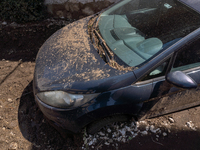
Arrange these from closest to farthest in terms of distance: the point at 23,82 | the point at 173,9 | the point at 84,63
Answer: the point at 84,63
the point at 173,9
the point at 23,82

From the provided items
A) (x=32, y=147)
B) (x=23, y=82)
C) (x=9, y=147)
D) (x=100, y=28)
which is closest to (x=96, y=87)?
(x=100, y=28)

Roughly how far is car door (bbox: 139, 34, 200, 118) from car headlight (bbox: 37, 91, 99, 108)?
29.9 inches

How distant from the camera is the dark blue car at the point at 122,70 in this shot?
1776mm

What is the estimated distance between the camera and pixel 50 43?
244cm

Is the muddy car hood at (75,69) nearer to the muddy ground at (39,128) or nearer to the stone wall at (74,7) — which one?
the muddy ground at (39,128)

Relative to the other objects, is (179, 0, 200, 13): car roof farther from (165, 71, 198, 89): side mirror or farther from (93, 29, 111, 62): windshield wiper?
(93, 29, 111, 62): windshield wiper

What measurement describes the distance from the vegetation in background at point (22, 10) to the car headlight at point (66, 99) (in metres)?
3.44

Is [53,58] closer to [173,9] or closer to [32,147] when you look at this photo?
[32,147]

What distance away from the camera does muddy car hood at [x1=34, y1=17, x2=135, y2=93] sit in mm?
1773

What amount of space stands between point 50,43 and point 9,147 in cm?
162

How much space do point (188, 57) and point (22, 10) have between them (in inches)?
167

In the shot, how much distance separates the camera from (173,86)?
1911 mm

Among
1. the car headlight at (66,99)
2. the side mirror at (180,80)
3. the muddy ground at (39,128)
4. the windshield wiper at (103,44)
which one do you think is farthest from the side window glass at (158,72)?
the muddy ground at (39,128)

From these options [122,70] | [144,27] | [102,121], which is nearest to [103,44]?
[122,70]
